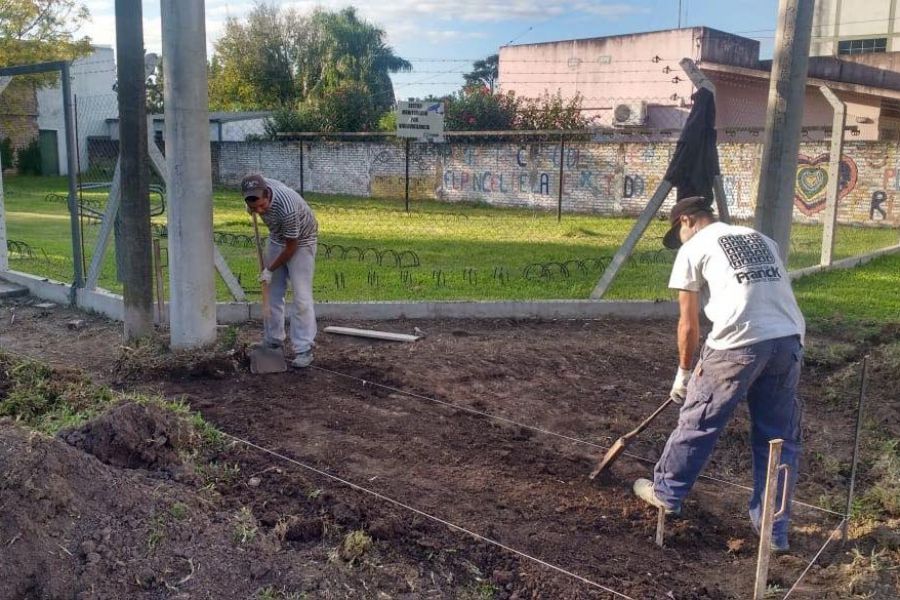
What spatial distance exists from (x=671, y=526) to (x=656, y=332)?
3.97m

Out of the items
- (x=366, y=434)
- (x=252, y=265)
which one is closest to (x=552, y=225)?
(x=252, y=265)

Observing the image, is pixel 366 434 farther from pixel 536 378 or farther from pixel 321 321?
pixel 321 321

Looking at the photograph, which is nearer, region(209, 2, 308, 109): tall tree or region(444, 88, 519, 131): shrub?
region(444, 88, 519, 131): shrub

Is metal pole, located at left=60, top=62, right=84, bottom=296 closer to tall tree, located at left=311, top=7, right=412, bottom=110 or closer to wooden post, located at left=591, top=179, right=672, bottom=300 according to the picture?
wooden post, located at left=591, top=179, right=672, bottom=300

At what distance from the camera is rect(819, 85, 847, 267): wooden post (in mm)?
10625

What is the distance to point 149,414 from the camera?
453 cm

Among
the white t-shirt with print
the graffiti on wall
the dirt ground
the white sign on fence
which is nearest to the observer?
the dirt ground

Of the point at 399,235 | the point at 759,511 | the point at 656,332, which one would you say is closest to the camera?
the point at 759,511

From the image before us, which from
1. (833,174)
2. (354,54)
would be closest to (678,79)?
(833,174)

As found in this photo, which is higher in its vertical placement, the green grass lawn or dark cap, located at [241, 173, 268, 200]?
dark cap, located at [241, 173, 268, 200]

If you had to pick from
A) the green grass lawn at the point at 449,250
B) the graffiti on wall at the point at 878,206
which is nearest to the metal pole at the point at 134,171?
the green grass lawn at the point at 449,250

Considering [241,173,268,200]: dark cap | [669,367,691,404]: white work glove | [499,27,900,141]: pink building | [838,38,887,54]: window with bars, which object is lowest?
[669,367,691,404]: white work glove

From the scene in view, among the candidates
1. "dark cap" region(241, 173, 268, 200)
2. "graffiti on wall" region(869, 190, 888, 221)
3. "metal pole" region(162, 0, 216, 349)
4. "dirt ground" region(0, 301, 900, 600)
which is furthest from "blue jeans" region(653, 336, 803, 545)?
"graffiti on wall" region(869, 190, 888, 221)

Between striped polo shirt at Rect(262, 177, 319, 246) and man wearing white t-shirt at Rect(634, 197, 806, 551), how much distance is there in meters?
3.19
